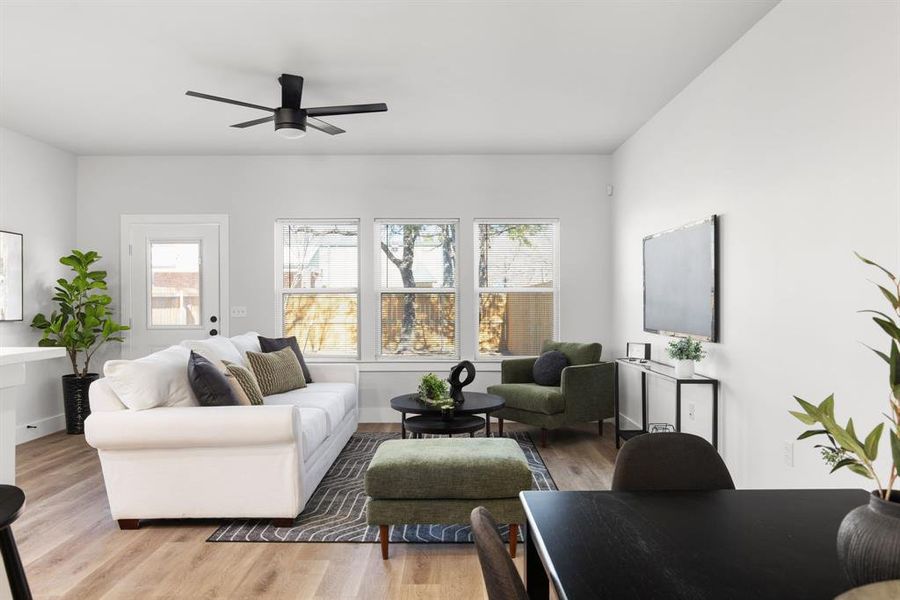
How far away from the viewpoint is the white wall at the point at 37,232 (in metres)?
5.10

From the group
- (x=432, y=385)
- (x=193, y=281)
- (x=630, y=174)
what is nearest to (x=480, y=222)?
(x=630, y=174)

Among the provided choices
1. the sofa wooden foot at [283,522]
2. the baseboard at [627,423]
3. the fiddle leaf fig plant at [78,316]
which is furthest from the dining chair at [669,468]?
the fiddle leaf fig plant at [78,316]

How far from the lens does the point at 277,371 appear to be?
455cm

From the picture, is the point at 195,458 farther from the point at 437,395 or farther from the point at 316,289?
the point at 316,289

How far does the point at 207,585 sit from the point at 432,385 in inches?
77.5

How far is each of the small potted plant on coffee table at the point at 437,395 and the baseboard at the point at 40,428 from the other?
361 cm

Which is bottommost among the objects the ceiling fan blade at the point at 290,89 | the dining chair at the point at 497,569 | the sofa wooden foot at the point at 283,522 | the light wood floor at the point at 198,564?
the light wood floor at the point at 198,564

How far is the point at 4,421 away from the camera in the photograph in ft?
6.07

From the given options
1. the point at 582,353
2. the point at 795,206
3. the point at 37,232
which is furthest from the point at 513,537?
the point at 37,232

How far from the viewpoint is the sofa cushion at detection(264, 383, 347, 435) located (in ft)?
13.1

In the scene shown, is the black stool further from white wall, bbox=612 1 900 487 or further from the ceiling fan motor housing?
the ceiling fan motor housing

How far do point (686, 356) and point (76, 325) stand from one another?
5.13 metres

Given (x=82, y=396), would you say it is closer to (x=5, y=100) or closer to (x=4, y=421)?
(x=5, y=100)

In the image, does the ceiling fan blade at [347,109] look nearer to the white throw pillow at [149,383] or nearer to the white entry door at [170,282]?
the white throw pillow at [149,383]
